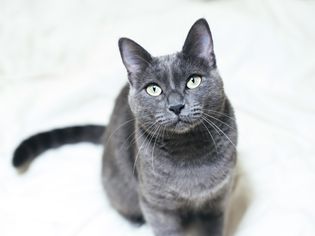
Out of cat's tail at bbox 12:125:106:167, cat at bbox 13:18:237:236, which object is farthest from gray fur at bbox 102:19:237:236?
cat's tail at bbox 12:125:106:167

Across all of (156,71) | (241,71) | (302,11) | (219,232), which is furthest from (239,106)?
(156,71)

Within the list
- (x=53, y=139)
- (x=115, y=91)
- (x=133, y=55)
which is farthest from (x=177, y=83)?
(x=115, y=91)

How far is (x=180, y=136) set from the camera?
1.25m

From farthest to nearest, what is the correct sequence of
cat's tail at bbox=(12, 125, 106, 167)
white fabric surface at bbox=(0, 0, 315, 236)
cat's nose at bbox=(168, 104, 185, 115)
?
cat's tail at bbox=(12, 125, 106, 167), white fabric surface at bbox=(0, 0, 315, 236), cat's nose at bbox=(168, 104, 185, 115)

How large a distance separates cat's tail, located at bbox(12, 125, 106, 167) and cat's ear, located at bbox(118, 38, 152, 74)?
1.92 feet

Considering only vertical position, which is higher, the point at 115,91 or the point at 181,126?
the point at 181,126

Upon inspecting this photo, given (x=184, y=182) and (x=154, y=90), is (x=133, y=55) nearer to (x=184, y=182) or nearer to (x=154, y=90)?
(x=154, y=90)

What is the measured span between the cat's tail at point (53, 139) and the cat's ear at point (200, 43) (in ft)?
2.23

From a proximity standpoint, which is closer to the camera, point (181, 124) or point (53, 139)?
point (181, 124)

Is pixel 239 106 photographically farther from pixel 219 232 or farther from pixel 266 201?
pixel 219 232

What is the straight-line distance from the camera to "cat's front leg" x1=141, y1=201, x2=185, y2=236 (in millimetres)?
1357

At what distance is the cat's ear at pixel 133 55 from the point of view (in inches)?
48.4

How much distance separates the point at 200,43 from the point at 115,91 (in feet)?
2.94

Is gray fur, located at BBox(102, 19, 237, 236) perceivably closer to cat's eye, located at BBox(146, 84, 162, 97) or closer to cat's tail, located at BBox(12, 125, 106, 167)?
cat's eye, located at BBox(146, 84, 162, 97)
